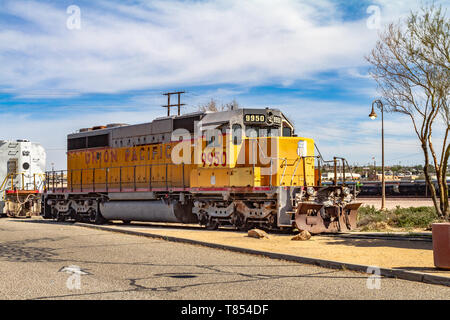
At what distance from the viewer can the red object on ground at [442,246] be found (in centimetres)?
874

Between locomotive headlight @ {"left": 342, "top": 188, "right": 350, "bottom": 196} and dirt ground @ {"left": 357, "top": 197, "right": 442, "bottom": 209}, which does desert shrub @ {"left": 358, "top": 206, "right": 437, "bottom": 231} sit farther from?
dirt ground @ {"left": 357, "top": 197, "right": 442, "bottom": 209}

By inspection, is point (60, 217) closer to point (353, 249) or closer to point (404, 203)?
point (353, 249)

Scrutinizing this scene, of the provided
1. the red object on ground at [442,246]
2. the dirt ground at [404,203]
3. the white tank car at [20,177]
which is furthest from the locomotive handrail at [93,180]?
the dirt ground at [404,203]

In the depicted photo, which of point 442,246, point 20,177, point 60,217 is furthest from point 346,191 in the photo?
point 20,177

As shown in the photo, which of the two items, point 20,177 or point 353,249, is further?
point 20,177

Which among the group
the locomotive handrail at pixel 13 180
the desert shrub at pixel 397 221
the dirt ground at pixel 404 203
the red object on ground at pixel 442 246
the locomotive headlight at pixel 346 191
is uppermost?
the locomotive handrail at pixel 13 180

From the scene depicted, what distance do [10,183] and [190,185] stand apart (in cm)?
1509

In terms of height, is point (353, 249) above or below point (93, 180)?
below

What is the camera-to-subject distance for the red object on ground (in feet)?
28.7

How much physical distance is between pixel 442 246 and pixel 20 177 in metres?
25.2

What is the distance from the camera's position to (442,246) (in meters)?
8.80

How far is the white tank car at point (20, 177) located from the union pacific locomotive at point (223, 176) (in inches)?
340

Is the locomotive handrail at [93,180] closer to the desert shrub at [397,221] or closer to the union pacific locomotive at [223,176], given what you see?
the union pacific locomotive at [223,176]
